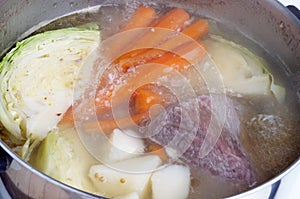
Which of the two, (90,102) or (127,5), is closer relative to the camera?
(90,102)

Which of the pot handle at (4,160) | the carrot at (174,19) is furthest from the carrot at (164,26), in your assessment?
the pot handle at (4,160)

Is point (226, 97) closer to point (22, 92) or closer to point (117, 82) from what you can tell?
point (117, 82)

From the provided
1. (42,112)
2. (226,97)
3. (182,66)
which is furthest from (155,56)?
(42,112)

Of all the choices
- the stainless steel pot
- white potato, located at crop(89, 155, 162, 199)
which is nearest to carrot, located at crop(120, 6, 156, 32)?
the stainless steel pot

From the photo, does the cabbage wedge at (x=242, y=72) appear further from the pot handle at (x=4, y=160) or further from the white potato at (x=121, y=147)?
the pot handle at (x=4, y=160)

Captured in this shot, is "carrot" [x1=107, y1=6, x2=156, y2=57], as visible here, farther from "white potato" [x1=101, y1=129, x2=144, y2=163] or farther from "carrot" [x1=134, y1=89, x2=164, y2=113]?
"white potato" [x1=101, y1=129, x2=144, y2=163]

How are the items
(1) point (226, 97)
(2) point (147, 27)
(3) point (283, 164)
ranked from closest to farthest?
(3) point (283, 164) < (1) point (226, 97) < (2) point (147, 27)

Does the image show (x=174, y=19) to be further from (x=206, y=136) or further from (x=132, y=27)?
(x=206, y=136)
